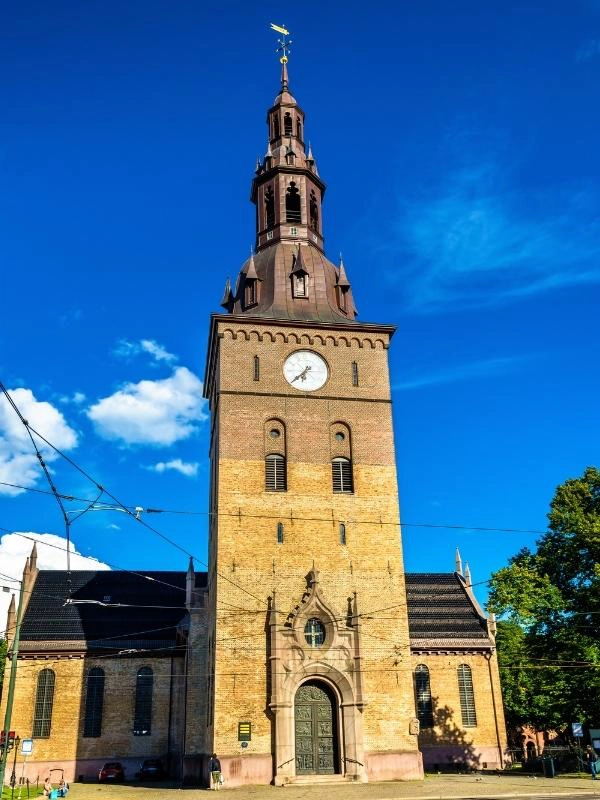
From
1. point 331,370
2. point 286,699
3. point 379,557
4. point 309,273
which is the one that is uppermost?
point 309,273

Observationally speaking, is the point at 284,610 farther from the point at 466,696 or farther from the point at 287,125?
the point at 287,125

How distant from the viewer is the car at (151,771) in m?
38.2

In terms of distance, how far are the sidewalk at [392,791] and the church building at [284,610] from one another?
1.55 m

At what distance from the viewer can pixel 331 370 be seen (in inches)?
1510

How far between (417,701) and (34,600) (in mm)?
22479

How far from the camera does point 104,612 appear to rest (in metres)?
45.2

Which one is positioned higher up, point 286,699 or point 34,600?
point 34,600

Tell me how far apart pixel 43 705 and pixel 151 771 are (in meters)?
6.98

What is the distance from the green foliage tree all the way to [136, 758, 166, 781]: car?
60.8 ft

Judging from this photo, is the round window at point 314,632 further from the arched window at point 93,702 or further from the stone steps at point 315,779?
the arched window at point 93,702

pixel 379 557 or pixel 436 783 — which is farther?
pixel 379 557

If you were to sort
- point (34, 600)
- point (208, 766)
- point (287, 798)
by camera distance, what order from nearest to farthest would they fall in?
point (287, 798), point (208, 766), point (34, 600)

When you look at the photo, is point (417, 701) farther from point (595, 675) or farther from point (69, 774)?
point (69, 774)

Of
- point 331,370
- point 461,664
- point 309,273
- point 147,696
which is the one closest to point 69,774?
point 147,696
